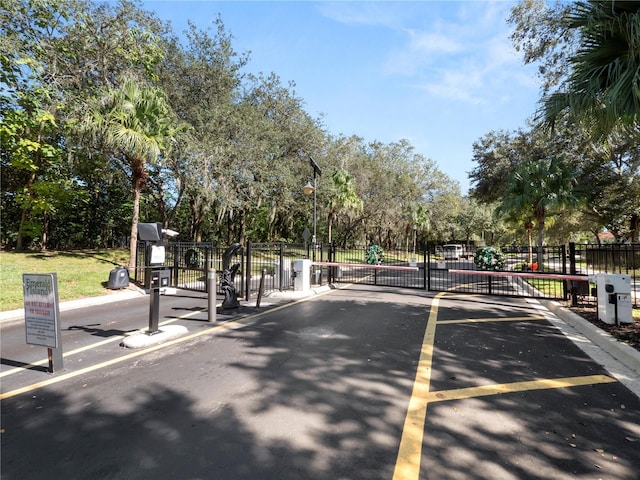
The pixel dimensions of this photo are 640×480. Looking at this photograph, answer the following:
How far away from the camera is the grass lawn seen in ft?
30.2

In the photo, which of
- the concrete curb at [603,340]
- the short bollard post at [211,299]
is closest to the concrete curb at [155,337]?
the short bollard post at [211,299]

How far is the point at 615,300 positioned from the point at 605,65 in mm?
4076

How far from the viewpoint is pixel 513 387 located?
3625mm

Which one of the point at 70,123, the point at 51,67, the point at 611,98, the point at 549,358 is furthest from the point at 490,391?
the point at 51,67

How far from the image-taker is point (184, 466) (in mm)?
2324

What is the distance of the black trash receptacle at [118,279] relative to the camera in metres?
10.8

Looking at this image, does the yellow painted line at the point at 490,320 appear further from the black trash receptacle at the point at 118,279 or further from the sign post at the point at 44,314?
the black trash receptacle at the point at 118,279

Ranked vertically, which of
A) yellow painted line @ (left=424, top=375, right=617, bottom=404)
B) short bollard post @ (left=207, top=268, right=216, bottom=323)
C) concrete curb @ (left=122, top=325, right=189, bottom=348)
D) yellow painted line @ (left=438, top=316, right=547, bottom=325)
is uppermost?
short bollard post @ (left=207, top=268, right=216, bottom=323)

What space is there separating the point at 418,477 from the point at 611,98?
18.2 feet

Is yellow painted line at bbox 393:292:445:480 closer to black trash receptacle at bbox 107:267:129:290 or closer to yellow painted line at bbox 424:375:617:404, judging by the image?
yellow painted line at bbox 424:375:617:404

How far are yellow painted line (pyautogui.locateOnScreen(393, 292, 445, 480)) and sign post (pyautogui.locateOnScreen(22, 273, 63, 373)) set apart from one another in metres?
4.09

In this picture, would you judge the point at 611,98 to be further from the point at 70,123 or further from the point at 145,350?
the point at 70,123

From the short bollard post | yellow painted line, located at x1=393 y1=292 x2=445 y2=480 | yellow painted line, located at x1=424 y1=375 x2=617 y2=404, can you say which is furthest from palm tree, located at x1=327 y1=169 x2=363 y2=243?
yellow painted line, located at x1=424 y1=375 x2=617 y2=404

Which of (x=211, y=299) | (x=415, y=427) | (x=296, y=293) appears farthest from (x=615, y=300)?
(x=211, y=299)
